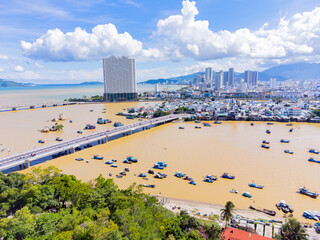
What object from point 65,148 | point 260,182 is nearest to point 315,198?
point 260,182

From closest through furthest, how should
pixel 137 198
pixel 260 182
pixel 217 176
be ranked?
pixel 137 198, pixel 260 182, pixel 217 176

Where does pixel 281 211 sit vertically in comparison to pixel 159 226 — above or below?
below

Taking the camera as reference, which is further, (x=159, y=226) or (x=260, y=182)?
(x=260, y=182)

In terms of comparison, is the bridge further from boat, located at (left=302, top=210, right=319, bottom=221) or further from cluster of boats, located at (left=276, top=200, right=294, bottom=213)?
boat, located at (left=302, top=210, right=319, bottom=221)

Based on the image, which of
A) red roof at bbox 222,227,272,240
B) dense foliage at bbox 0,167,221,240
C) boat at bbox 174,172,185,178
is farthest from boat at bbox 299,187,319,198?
dense foliage at bbox 0,167,221,240

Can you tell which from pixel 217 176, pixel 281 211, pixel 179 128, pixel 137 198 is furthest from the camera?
pixel 179 128

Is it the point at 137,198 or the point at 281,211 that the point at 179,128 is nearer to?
the point at 281,211
